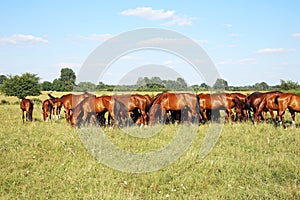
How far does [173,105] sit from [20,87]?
4175cm

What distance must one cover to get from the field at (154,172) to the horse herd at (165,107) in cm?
362

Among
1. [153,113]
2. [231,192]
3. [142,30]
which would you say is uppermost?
[142,30]

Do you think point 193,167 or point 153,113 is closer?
point 193,167

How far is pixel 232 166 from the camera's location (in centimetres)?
726

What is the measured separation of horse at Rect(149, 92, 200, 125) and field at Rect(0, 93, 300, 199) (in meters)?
4.47

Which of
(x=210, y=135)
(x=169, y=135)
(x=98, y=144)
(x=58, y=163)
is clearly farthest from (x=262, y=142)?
(x=58, y=163)

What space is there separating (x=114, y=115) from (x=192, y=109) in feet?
12.9

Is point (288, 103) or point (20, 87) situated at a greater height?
point (20, 87)

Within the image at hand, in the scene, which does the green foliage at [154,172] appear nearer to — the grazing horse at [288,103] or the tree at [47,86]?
the grazing horse at [288,103]

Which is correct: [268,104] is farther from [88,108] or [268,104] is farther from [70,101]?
[70,101]

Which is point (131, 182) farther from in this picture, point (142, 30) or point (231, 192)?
point (142, 30)

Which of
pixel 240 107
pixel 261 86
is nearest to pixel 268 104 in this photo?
pixel 240 107

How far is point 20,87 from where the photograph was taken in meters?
49.8

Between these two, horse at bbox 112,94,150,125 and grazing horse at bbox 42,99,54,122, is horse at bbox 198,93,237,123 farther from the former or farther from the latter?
grazing horse at bbox 42,99,54,122
